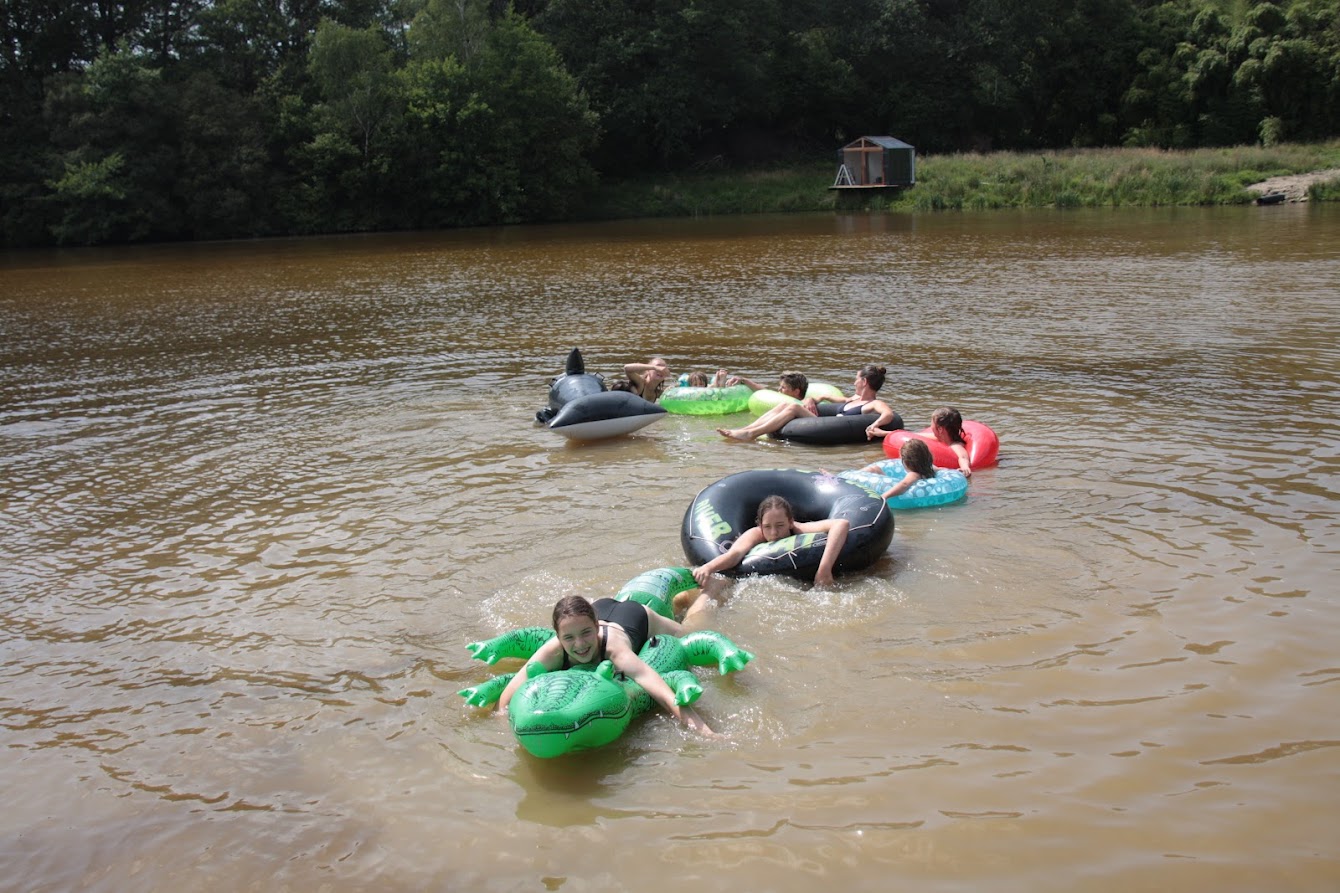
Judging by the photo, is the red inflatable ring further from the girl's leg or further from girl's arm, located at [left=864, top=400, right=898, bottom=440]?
the girl's leg

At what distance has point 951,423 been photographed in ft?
31.3

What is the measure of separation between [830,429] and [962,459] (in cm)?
175

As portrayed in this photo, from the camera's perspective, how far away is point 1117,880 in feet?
13.5

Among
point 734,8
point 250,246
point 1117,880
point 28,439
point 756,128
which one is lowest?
point 1117,880

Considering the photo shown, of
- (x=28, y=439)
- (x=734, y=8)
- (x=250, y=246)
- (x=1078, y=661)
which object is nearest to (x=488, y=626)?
(x=1078, y=661)

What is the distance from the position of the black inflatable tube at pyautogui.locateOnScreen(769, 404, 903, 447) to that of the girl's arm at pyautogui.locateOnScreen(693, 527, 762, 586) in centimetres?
355

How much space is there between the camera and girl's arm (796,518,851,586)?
23.6 feet

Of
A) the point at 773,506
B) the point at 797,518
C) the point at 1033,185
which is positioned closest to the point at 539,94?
the point at 1033,185

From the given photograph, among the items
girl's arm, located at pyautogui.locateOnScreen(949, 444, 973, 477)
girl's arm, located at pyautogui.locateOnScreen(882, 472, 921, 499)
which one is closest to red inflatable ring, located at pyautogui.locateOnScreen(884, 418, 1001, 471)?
girl's arm, located at pyautogui.locateOnScreen(949, 444, 973, 477)

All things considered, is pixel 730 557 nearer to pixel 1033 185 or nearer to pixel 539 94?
pixel 1033 185

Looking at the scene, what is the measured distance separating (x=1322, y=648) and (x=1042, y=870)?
106 inches

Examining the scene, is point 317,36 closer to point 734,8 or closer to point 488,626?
point 734,8

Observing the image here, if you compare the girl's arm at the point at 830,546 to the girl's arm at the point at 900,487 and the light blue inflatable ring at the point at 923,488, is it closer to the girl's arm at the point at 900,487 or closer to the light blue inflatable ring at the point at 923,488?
the light blue inflatable ring at the point at 923,488

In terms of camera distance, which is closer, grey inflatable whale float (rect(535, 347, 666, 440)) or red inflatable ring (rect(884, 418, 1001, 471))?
red inflatable ring (rect(884, 418, 1001, 471))
